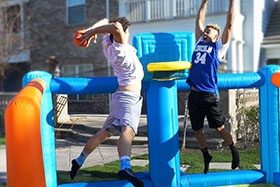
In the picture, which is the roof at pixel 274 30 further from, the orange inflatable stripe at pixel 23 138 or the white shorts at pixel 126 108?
the orange inflatable stripe at pixel 23 138

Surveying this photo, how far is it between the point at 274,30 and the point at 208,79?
11.0 m

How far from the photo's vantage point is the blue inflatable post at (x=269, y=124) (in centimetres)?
411

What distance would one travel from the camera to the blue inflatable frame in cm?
359

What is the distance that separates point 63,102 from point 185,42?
1.50 m

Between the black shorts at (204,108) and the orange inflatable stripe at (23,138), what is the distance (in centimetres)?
163

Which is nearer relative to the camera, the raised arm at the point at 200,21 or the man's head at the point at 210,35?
the man's head at the point at 210,35

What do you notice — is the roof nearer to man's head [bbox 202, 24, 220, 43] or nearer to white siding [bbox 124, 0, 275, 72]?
white siding [bbox 124, 0, 275, 72]

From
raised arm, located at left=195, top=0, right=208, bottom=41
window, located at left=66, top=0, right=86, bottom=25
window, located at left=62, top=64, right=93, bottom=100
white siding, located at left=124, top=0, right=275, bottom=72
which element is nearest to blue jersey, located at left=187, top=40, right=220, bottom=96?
raised arm, located at left=195, top=0, right=208, bottom=41

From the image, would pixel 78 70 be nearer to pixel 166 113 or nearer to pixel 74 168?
pixel 166 113

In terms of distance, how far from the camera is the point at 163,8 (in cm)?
1264

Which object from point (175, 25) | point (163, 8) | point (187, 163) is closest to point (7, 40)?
point (163, 8)

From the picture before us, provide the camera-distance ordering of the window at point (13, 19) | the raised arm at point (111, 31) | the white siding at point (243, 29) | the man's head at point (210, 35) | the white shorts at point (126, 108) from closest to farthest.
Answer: the raised arm at point (111, 31) < the white shorts at point (126, 108) < the man's head at point (210, 35) < the white siding at point (243, 29) < the window at point (13, 19)

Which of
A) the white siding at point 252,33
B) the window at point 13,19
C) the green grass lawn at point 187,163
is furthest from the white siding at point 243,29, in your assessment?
the green grass lawn at point 187,163

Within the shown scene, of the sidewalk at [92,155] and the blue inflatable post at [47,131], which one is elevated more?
the blue inflatable post at [47,131]
